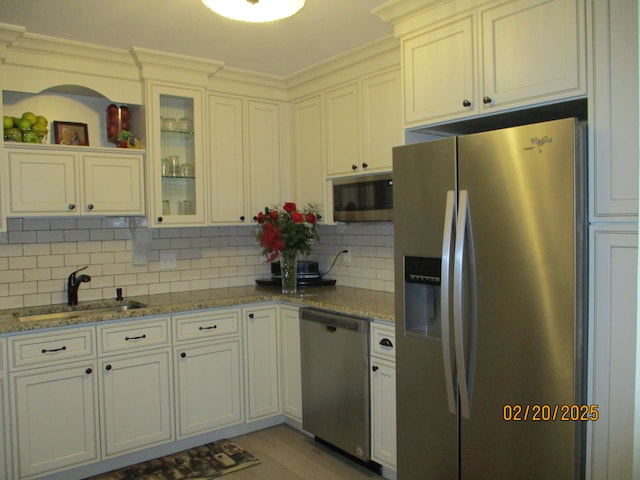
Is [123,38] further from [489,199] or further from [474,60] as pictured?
[489,199]

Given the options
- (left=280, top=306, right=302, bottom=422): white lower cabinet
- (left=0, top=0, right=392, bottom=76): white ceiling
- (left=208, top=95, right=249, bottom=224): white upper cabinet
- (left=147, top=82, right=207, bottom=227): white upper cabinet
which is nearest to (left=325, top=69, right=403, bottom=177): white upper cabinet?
(left=0, top=0, right=392, bottom=76): white ceiling

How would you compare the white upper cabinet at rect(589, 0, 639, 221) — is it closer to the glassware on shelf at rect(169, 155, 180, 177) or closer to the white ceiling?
the white ceiling

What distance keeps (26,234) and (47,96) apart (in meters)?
0.89

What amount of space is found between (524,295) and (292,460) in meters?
A: 1.84

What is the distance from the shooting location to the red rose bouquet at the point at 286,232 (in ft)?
11.2

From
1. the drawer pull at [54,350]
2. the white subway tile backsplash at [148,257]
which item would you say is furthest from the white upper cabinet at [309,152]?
the drawer pull at [54,350]

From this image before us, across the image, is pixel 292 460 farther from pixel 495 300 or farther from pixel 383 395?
pixel 495 300

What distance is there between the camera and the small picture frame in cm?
326

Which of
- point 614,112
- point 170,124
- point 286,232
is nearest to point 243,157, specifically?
point 170,124

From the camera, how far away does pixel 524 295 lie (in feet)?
6.20

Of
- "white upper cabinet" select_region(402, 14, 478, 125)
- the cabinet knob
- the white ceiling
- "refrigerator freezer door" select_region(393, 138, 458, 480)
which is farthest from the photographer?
the cabinet knob

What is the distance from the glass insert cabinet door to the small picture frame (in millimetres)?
485

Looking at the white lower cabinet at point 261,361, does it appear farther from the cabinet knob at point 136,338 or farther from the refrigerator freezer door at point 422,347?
the refrigerator freezer door at point 422,347
